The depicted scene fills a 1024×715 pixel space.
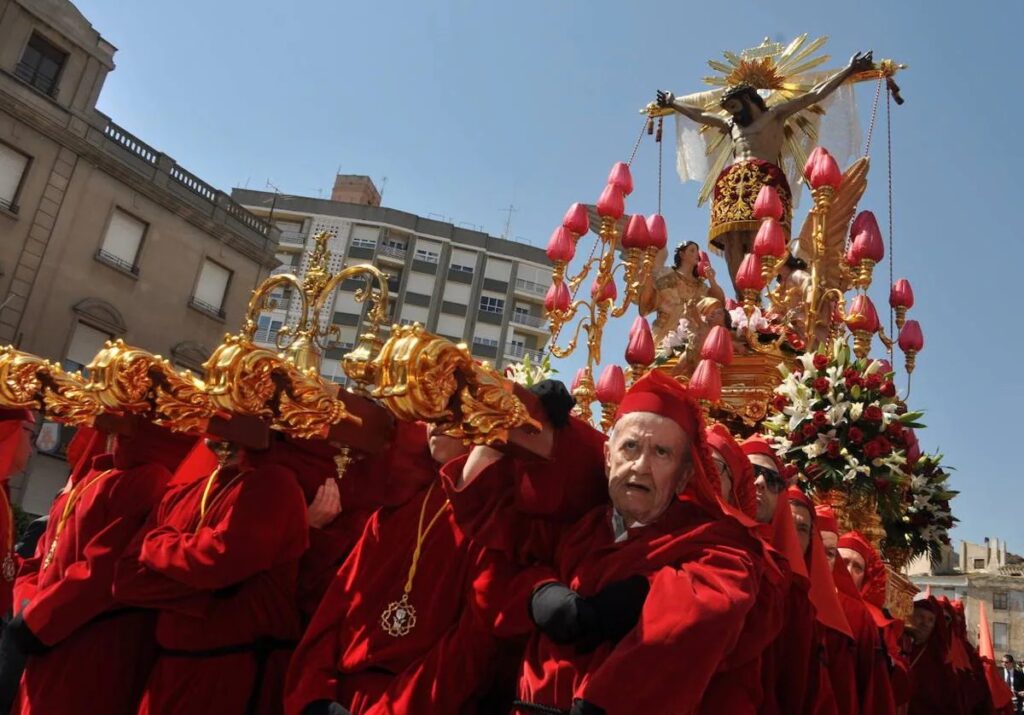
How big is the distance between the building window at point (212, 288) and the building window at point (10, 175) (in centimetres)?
429

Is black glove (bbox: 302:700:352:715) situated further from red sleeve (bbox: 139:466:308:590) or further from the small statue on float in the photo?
the small statue on float

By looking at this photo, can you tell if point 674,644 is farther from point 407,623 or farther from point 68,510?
point 68,510

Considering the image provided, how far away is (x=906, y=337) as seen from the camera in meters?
7.96

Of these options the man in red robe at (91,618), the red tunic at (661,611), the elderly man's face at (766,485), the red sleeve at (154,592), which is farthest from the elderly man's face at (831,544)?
the man in red robe at (91,618)

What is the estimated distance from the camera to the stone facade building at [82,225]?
1594 cm

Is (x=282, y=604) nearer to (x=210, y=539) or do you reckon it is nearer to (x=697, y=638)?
(x=210, y=539)

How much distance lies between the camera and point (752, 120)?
376 inches

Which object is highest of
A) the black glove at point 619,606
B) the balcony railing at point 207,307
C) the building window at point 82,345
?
the balcony railing at point 207,307

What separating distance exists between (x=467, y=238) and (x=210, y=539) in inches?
1453

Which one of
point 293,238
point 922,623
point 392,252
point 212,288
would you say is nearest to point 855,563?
point 922,623

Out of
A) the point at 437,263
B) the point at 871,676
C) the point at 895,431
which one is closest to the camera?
the point at 871,676

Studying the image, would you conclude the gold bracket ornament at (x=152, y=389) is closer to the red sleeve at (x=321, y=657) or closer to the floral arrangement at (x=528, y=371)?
the red sleeve at (x=321, y=657)

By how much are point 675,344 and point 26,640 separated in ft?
18.3

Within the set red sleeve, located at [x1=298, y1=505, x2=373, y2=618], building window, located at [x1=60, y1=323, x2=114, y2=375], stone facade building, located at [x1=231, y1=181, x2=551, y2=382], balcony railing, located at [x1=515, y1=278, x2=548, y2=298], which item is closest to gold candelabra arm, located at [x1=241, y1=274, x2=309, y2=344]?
red sleeve, located at [x1=298, y1=505, x2=373, y2=618]
